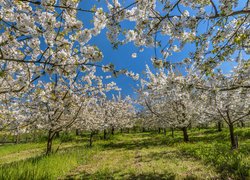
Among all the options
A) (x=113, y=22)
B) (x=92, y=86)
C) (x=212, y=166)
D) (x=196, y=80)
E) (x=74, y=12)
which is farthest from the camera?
(x=92, y=86)

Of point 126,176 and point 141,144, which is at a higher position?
point 126,176

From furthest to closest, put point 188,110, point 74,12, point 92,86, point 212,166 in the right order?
point 188,110 → point 92,86 → point 212,166 → point 74,12

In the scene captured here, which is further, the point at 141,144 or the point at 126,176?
the point at 141,144

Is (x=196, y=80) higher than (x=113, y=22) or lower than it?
lower

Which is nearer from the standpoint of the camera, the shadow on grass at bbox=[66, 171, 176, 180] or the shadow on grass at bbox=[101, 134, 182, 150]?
the shadow on grass at bbox=[66, 171, 176, 180]

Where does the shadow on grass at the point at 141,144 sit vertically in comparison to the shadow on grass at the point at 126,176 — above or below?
below

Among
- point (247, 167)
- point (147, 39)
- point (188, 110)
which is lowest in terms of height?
point (247, 167)

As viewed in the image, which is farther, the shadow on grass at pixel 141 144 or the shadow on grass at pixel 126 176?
the shadow on grass at pixel 141 144

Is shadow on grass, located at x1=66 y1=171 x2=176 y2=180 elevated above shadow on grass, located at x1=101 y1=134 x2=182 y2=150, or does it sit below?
above

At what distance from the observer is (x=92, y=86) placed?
406 inches

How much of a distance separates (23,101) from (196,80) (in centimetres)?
743

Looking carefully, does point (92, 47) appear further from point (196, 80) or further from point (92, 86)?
point (92, 86)

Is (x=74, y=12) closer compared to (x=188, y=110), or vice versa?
(x=74, y=12)

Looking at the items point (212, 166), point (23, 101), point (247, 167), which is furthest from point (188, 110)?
point (23, 101)
